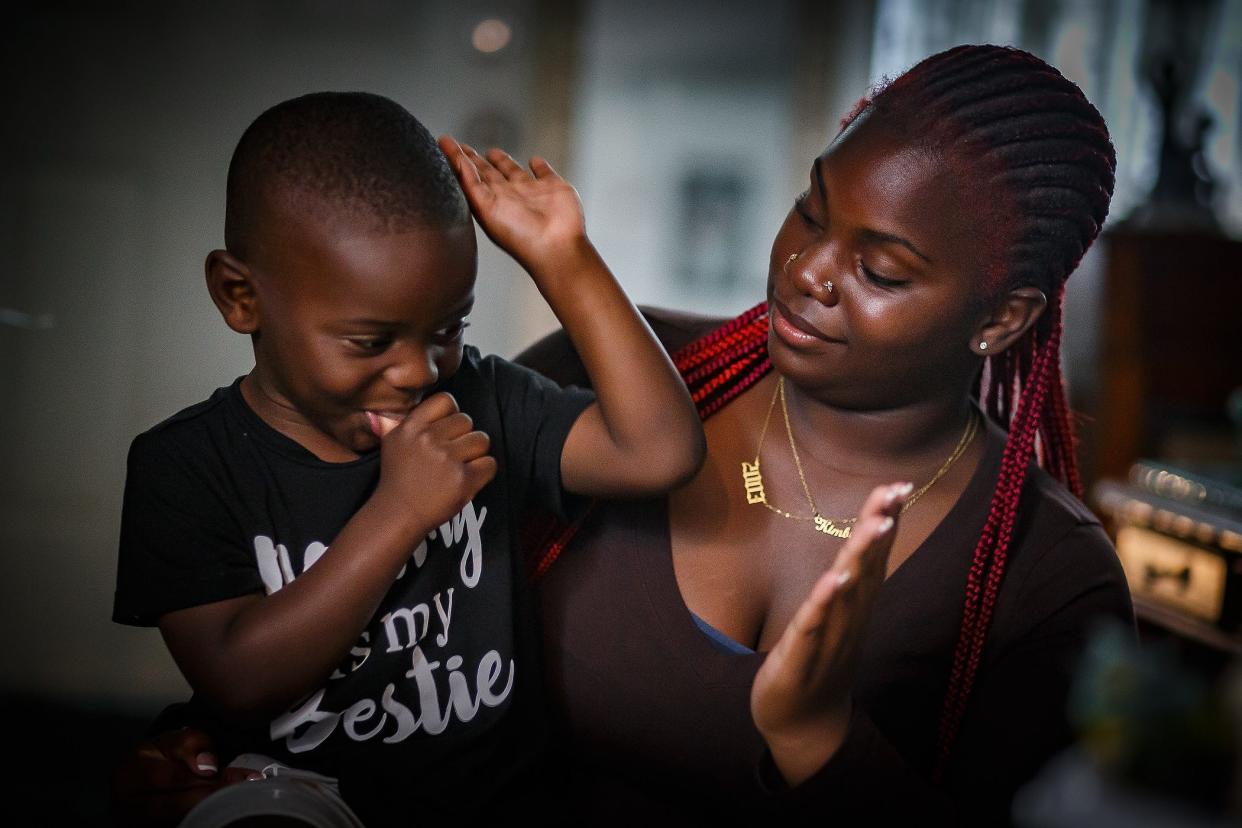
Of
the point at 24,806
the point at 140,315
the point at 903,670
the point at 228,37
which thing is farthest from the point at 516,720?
the point at 228,37

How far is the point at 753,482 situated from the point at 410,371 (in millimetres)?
377

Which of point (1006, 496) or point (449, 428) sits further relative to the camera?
point (1006, 496)

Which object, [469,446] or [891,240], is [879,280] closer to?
[891,240]

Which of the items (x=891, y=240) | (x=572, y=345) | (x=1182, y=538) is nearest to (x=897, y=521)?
(x=891, y=240)

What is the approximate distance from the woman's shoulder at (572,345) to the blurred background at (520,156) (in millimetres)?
842

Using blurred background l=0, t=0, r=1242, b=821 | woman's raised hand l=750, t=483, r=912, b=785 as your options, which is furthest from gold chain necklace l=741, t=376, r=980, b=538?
blurred background l=0, t=0, r=1242, b=821

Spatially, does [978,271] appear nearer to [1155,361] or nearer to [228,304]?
[228,304]

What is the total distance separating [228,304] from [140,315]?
1740 mm

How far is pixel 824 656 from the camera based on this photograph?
32.0 inches

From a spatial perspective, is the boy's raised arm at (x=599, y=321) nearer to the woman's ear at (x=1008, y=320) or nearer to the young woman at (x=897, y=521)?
the young woman at (x=897, y=521)

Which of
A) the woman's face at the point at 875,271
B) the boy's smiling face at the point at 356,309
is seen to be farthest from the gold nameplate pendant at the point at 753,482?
the boy's smiling face at the point at 356,309

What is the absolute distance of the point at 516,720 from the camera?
3.45 feet

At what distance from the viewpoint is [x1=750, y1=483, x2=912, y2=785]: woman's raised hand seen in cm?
77

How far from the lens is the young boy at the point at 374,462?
87cm
